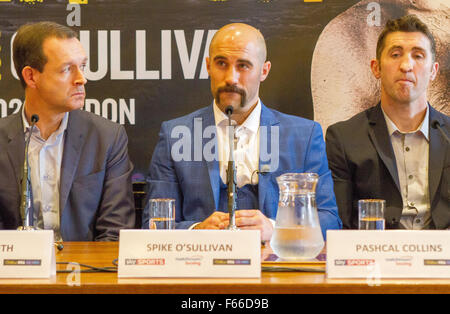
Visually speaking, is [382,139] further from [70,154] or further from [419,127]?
[70,154]


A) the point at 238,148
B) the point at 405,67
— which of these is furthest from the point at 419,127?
the point at 238,148

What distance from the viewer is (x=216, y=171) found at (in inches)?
120

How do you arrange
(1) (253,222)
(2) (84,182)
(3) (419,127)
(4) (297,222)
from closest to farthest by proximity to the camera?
(4) (297,222) → (1) (253,222) → (2) (84,182) → (3) (419,127)

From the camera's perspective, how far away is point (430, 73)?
3.39m

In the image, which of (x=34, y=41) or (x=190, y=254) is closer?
(x=190, y=254)

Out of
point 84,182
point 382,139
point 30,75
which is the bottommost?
point 84,182

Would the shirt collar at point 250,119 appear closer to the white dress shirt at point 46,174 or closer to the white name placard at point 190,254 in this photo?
the white dress shirt at point 46,174

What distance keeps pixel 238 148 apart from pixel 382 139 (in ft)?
2.52

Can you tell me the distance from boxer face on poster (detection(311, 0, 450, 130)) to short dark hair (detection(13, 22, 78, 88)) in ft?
4.56

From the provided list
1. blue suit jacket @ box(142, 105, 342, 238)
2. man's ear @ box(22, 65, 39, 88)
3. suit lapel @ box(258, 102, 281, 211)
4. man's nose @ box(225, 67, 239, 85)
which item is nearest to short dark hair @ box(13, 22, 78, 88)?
man's ear @ box(22, 65, 39, 88)

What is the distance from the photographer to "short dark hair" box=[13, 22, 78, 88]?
3.26 meters

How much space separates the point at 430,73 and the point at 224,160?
1.25 m

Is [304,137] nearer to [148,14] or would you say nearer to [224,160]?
[224,160]

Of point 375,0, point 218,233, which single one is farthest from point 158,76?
point 218,233
